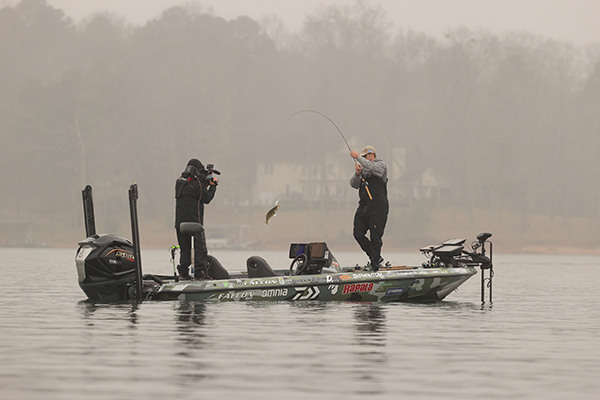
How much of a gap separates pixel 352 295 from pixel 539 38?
9084 centimetres

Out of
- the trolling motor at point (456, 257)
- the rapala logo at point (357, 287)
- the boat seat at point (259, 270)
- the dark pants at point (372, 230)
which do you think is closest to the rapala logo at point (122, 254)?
the boat seat at point (259, 270)

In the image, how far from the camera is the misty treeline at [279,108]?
272ft

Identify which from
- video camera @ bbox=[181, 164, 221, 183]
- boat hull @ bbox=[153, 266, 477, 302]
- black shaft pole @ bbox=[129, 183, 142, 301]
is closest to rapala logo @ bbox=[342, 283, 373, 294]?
boat hull @ bbox=[153, 266, 477, 302]

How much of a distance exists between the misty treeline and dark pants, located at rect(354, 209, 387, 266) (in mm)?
65641

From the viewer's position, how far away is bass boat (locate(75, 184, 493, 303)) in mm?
13453

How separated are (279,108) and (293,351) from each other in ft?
306

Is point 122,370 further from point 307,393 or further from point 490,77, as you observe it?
point 490,77

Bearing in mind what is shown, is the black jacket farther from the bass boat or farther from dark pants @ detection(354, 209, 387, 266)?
dark pants @ detection(354, 209, 387, 266)

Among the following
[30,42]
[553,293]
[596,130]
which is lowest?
[553,293]

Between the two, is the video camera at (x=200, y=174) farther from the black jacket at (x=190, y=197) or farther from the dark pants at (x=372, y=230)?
the dark pants at (x=372, y=230)

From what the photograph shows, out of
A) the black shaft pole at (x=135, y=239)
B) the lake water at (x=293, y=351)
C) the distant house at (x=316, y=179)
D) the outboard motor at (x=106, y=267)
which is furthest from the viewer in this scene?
the distant house at (x=316, y=179)

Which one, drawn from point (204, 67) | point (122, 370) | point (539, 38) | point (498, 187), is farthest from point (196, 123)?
point (122, 370)

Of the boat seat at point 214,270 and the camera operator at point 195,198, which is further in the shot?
the boat seat at point 214,270

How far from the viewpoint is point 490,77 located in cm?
9412
